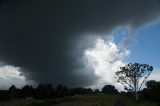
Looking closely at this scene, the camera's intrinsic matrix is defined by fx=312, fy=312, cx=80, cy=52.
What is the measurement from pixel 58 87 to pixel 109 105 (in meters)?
89.4

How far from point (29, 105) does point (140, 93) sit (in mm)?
51923

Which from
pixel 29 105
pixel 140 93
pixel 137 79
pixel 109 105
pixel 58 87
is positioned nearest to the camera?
pixel 109 105

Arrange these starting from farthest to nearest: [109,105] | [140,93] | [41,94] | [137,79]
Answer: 1. [41,94]
2. [140,93]
3. [137,79]
4. [109,105]

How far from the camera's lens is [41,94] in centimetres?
16825

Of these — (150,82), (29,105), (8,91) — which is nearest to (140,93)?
(150,82)

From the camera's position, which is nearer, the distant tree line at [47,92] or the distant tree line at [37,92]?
the distant tree line at [47,92]

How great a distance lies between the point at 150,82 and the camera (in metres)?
129

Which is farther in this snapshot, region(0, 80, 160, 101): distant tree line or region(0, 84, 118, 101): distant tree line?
region(0, 84, 118, 101): distant tree line

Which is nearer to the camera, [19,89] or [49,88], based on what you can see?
[49,88]

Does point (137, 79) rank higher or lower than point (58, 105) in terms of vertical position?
higher

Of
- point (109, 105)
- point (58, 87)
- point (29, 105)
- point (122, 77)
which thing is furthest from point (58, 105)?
point (58, 87)

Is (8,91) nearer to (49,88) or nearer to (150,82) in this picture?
(49,88)

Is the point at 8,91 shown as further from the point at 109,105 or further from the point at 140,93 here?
the point at 109,105

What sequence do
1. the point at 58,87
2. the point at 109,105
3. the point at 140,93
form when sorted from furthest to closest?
the point at 58,87, the point at 140,93, the point at 109,105
